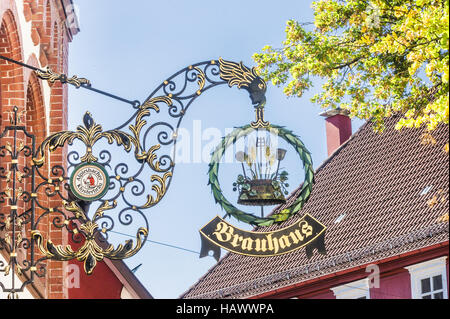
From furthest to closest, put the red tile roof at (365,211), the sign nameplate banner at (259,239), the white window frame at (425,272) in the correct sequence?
1. the red tile roof at (365,211)
2. the white window frame at (425,272)
3. the sign nameplate banner at (259,239)

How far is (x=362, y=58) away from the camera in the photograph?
15.8 metres

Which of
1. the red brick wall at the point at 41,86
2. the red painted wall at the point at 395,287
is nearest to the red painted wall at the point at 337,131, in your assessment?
the red painted wall at the point at 395,287

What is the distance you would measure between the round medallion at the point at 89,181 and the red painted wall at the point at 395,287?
12.4 m

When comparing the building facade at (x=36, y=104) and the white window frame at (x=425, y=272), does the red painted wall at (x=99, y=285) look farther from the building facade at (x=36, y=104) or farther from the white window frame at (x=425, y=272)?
the white window frame at (x=425, y=272)

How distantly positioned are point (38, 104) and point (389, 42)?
478 centimetres

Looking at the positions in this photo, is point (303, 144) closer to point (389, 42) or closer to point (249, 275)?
point (389, 42)

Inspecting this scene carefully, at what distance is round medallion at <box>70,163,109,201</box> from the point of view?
35.8ft

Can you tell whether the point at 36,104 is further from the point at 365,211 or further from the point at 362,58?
the point at 365,211

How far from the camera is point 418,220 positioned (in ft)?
74.2

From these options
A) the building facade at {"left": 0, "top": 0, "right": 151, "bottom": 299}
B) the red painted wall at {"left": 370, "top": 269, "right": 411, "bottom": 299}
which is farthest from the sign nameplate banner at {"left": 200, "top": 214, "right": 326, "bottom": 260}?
the red painted wall at {"left": 370, "top": 269, "right": 411, "bottom": 299}

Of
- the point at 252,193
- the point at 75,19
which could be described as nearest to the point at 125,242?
the point at 252,193

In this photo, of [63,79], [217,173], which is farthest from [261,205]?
[63,79]

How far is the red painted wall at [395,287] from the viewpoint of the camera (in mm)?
22609

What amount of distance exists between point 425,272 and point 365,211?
3.27m
